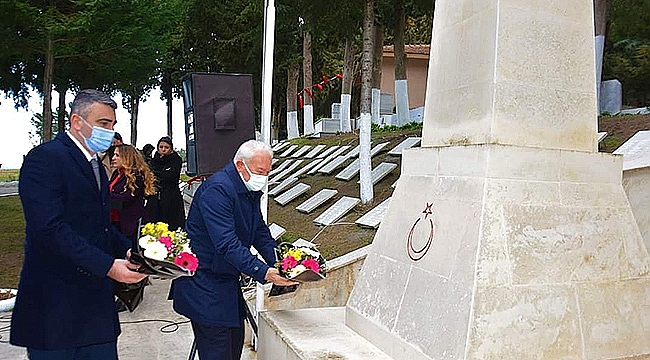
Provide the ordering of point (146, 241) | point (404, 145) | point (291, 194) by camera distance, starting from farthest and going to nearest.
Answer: point (291, 194) → point (404, 145) → point (146, 241)

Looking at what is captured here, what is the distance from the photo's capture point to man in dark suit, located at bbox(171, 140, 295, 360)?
2811mm

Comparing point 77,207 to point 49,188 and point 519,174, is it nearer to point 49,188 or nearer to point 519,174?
point 49,188

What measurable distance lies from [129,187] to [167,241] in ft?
8.90

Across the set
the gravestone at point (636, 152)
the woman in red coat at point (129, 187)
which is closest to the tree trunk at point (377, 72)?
the gravestone at point (636, 152)

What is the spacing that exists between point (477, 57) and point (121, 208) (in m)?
3.51

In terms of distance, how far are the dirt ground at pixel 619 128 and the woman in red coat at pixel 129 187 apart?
5.33m

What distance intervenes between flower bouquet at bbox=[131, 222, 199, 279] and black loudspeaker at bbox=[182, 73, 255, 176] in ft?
7.96

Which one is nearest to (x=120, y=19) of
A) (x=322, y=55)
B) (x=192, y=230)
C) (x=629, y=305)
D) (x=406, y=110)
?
(x=192, y=230)

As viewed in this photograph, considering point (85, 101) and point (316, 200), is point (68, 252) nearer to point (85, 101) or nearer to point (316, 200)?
point (85, 101)

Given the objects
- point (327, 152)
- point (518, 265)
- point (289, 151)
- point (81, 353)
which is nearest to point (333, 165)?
point (327, 152)

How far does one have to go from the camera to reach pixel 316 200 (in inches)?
384

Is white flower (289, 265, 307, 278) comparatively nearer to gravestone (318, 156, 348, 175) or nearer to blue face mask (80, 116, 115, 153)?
blue face mask (80, 116, 115, 153)

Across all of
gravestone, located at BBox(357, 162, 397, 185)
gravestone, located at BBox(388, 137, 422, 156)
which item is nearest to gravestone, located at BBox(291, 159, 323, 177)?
gravestone, located at BBox(388, 137, 422, 156)

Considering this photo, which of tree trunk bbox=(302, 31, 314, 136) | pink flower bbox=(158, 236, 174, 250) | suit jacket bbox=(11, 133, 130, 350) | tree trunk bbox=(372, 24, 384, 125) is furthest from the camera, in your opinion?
tree trunk bbox=(302, 31, 314, 136)
